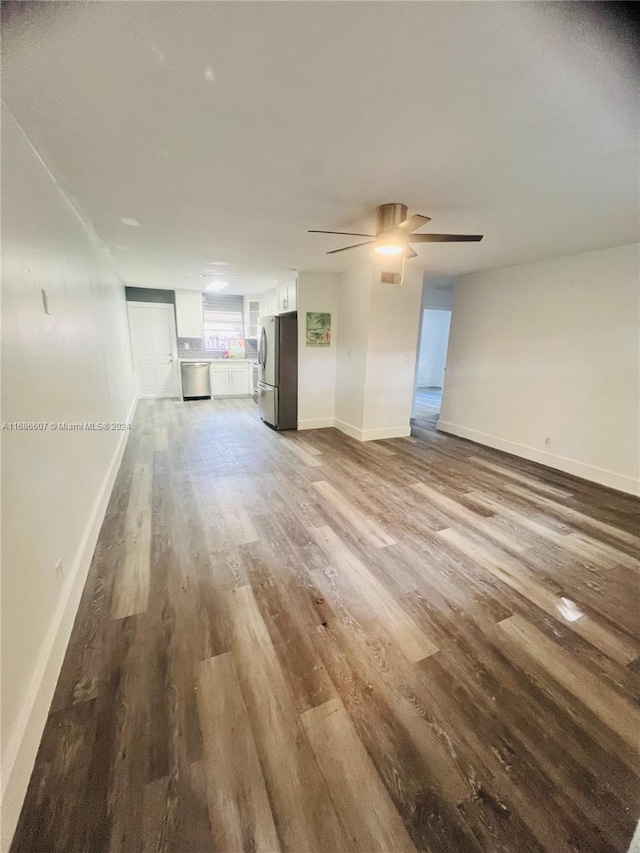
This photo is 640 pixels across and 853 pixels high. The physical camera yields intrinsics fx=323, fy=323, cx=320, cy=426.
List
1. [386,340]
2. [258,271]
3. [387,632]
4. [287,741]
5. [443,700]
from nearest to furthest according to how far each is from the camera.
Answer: [287,741]
[443,700]
[387,632]
[386,340]
[258,271]

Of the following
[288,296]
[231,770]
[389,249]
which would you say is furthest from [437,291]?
[231,770]

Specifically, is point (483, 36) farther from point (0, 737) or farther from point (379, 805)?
point (0, 737)

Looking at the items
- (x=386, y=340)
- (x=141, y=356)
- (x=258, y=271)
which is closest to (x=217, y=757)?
(x=386, y=340)

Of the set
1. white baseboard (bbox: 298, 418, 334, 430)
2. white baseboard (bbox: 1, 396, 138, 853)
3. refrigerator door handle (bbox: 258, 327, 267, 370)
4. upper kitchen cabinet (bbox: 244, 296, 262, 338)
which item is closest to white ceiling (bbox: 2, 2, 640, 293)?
white baseboard (bbox: 1, 396, 138, 853)

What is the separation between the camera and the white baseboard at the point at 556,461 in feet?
10.9

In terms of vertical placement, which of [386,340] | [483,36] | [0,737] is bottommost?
[0,737]

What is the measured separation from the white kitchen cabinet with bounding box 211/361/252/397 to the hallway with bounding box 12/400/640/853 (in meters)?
4.91

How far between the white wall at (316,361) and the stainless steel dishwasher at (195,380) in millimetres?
3024

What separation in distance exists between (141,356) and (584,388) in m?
7.73

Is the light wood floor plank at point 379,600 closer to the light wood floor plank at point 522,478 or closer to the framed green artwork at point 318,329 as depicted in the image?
the light wood floor plank at point 522,478

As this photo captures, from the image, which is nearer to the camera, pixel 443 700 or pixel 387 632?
pixel 443 700

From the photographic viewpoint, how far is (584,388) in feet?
11.8

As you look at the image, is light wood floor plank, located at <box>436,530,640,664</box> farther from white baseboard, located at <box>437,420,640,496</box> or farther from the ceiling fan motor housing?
the ceiling fan motor housing

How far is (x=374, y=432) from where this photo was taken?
16.0 ft
